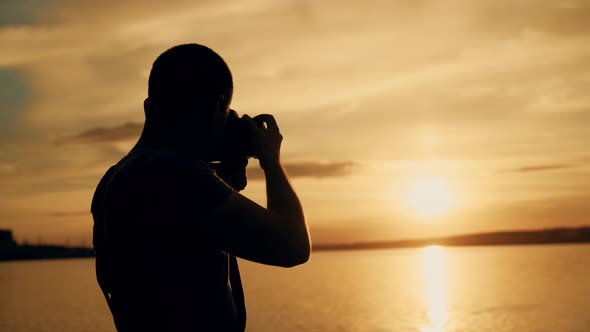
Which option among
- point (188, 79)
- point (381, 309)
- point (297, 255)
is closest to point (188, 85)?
point (188, 79)

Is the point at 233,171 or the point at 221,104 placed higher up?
the point at 221,104

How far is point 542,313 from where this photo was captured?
40062mm

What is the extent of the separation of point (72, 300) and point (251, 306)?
1447cm

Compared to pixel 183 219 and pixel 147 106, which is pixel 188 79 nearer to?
pixel 147 106

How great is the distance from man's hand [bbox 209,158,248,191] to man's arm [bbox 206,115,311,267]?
6.4 inches

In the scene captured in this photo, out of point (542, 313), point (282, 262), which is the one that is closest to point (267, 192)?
point (282, 262)

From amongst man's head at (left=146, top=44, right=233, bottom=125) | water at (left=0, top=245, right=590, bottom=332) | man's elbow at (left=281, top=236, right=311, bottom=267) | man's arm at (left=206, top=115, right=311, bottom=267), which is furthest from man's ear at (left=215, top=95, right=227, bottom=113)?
water at (left=0, top=245, right=590, bottom=332)

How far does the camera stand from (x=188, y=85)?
2297 mm

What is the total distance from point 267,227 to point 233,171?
0.40 meters

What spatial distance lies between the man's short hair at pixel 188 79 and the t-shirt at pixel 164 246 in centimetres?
18

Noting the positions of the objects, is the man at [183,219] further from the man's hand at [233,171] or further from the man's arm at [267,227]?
the man's hand at [233,171]

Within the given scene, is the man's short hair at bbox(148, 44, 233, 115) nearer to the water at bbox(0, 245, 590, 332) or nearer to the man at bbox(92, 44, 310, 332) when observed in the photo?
the man at bbox(92, 44, 310, 332)

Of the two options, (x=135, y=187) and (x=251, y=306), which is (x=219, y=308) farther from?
(x=251, y=306)

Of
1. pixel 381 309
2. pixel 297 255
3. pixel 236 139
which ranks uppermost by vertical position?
pixel 236 139
